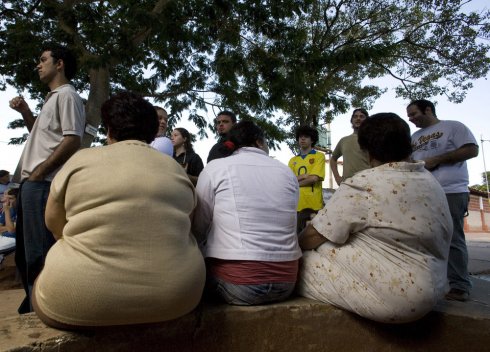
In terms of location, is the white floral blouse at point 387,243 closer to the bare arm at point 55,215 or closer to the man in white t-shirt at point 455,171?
the bare arm at point 55,215

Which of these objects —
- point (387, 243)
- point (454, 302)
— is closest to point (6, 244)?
point (387, 243)

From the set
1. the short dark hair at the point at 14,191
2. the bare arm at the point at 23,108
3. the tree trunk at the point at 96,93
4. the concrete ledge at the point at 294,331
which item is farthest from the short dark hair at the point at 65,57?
the tree trunk at the point at 96,93

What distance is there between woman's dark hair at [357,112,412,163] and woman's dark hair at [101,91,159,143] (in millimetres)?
1151

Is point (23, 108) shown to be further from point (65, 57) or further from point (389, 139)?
point (389, 139)

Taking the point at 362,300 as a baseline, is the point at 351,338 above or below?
below

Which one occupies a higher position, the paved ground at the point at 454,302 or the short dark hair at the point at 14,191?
the short dark hair at the point at 14,191

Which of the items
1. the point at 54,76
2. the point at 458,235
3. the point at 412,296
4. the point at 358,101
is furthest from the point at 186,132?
the point at 358,101

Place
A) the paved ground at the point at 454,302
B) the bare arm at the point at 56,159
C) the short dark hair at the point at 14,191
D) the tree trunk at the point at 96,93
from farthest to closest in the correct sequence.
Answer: the tree trunk at the point at 96,93, the short dark hair at the point at 14,191, the bare arm at the point at 56,159, the paved ground at the point at 454,302

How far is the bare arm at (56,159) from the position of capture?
2256mm

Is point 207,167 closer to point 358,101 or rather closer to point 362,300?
point 362,300

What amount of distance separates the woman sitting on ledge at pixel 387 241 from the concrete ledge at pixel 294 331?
14 centimetres

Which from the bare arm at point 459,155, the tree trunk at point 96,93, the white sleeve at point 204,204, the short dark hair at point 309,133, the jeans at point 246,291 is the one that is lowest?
the jeans at point 246,291

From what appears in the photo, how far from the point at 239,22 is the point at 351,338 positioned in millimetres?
5798

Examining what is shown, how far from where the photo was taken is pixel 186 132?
4.29m
